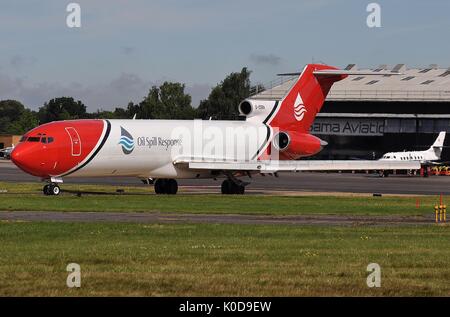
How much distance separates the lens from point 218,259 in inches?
805

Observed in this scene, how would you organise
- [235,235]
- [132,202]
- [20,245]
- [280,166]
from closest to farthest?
[20,245]
[235,235]
[132,202]
[280,166]

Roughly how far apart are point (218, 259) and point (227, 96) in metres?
137

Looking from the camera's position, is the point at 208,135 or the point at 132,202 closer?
the point at 132,202

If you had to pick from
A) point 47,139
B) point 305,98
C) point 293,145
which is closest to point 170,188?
point 293,145

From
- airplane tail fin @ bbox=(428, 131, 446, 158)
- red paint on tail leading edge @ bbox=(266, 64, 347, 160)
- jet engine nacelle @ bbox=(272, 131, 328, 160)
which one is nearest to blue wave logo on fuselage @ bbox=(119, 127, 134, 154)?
jet engine nacelle @ bbox=(272, 131, 328, 160)

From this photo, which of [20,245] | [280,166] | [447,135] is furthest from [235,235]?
[447,135]

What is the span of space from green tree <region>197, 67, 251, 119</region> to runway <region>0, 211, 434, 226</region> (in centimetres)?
11650

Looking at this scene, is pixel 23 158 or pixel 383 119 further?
pixel 383 119

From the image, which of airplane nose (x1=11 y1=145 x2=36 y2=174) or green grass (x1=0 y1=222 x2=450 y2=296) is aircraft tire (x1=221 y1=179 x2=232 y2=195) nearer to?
airplane nose (x1=11 y1=145 x2=36 y2=174)

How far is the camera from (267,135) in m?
57.6

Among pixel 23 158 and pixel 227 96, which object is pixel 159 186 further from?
pixel 227 96
